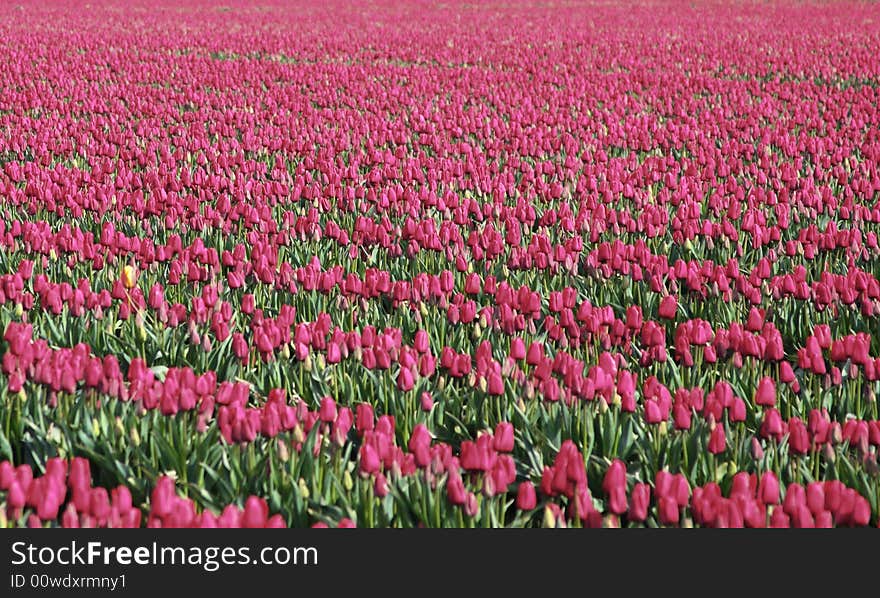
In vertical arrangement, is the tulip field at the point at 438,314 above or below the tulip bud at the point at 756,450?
above

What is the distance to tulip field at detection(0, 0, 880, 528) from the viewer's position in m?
2.67

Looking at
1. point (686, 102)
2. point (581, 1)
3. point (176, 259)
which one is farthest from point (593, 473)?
point (581, 1)

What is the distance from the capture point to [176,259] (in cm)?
498

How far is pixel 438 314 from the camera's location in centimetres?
436

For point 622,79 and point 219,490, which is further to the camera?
point 622,79

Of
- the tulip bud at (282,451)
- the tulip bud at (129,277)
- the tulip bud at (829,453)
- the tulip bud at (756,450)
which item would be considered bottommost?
the tulip bud at (829,453)

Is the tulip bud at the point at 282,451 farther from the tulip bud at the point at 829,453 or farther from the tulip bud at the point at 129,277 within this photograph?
the tulip bud at the point at 129,277

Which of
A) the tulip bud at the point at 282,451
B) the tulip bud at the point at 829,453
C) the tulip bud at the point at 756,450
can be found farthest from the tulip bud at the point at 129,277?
the tulip bud at the point at 829,453

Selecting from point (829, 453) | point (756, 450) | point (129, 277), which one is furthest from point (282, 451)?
point (129, 277)

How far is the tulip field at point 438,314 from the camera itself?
267cm

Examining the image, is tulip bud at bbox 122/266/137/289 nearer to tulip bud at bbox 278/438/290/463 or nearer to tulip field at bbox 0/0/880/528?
tulip field at bbox 0/0/880/528

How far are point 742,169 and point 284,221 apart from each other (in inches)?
162

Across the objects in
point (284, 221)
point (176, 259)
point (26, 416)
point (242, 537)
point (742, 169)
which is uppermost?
point (742, 169)

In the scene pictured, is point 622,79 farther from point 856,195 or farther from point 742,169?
point 856,195
